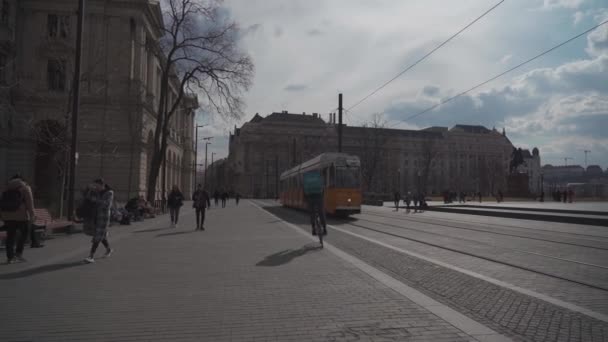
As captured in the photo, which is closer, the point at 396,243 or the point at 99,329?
the point at 99,329

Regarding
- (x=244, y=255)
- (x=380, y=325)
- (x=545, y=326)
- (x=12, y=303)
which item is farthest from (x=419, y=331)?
(x=244, y=255)

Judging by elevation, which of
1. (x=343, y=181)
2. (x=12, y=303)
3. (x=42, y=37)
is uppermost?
(x=42, y=37)

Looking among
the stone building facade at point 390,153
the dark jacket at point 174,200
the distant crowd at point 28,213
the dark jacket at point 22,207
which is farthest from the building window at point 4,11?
the stone building facade at point 390,153

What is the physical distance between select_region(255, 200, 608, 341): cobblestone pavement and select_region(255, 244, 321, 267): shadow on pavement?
189cm

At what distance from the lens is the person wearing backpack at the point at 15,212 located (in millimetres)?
9234

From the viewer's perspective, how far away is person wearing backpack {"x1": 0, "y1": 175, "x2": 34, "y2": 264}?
9.23m

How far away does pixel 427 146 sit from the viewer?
74.0 meters

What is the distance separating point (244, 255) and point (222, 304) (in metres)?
4.56

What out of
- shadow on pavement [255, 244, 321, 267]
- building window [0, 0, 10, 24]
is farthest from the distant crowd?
building window [0, 0, 10, 24]

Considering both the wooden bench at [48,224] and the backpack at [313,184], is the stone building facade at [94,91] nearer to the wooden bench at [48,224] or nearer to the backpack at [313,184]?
the wooden bench at [48,224]

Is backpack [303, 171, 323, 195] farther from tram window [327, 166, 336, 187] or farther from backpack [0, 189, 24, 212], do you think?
tram window [327, 166, 336, 187]

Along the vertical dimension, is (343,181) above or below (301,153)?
below

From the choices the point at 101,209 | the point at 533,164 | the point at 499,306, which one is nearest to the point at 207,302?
the point at 499,306

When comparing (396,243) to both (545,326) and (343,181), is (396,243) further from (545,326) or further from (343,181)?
(343,181)
